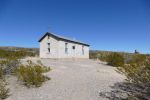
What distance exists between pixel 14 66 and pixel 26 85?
2863mm

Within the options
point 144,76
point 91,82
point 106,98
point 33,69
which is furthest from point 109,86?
point 33,69

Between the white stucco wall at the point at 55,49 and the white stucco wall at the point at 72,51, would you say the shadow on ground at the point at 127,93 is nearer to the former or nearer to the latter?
the white stucco wall at the point at 55,49

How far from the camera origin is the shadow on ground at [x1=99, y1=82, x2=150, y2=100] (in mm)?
8011

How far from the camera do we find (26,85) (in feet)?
33.3

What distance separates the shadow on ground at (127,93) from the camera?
801 centimetres

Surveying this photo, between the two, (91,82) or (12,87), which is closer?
(12,87)

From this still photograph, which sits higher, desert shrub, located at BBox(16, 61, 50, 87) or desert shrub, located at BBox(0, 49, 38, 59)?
desert shrub, located at BBox(0, 49, 38, 59)

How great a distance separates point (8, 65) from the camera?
1230 centimetres

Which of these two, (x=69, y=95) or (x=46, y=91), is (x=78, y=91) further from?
(x=46, y=91)

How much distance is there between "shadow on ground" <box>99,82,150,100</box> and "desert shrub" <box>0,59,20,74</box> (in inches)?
237

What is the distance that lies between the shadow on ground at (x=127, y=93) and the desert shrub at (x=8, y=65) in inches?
237

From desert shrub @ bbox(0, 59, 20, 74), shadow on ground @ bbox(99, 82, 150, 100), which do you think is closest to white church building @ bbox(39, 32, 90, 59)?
desert shrub @ bbox(0, 59, 20, 74)

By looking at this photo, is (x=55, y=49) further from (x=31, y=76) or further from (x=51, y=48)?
(x=31, y=76)

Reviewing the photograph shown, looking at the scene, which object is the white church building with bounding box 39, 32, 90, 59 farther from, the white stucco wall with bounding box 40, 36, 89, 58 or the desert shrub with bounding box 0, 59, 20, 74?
the desert shrub with bounding box 0, 59, 20, 74
